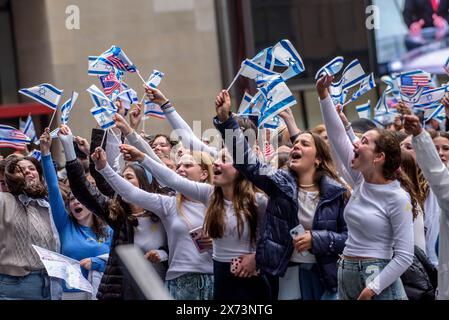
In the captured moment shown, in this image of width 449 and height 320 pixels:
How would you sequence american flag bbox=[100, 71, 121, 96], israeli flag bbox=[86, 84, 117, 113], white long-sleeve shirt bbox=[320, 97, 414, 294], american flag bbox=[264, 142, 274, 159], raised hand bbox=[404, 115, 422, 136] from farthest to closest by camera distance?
american flag bbox=[100, 71, 121, 96] → israeli flag bbox=[86, 84, 117, 113] → american flag bbox=[264, 142, 274, 159] → white long-sleeve shirt bbox=[320, 97, 414, 294] → raised hand bbox=[404, 115, 422, 136]

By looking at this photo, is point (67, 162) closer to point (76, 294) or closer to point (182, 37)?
point (76, 294)

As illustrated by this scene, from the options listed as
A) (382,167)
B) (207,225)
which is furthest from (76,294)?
(382,167)

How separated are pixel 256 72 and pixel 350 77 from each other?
1.34 meters

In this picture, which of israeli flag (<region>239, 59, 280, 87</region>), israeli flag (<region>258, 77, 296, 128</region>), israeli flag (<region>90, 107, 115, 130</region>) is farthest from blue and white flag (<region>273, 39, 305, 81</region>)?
israeli flag (<region>90, 107, 115, 130</region>)

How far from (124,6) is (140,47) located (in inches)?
28.9

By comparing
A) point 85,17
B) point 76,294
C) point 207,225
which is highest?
point 85,17

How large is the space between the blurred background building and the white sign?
31.9 ft

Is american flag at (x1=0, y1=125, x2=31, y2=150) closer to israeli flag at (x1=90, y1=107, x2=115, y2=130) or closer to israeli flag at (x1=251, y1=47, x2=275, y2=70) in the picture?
israeli flag at (x1=90, y1=107, x2=115, y2=130)

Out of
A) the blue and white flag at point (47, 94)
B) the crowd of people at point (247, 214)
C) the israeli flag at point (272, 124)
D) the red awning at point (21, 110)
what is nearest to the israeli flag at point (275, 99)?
the crowd of people at point (247, 214)

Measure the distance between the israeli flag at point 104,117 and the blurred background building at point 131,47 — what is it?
923 centimetres

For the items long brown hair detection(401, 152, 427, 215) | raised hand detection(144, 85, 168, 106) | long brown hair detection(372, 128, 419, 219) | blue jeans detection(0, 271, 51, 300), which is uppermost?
raised hand detection(144, 85, 168, 106)

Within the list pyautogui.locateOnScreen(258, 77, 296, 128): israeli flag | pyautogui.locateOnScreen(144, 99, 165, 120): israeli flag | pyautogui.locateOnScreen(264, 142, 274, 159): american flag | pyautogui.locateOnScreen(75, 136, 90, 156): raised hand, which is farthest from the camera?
pyautogui.locateOnScreen(144, 99, 165, 120): israeli flag

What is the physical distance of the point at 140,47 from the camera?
63.2 feet

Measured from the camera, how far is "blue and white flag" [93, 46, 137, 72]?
30.8ft
